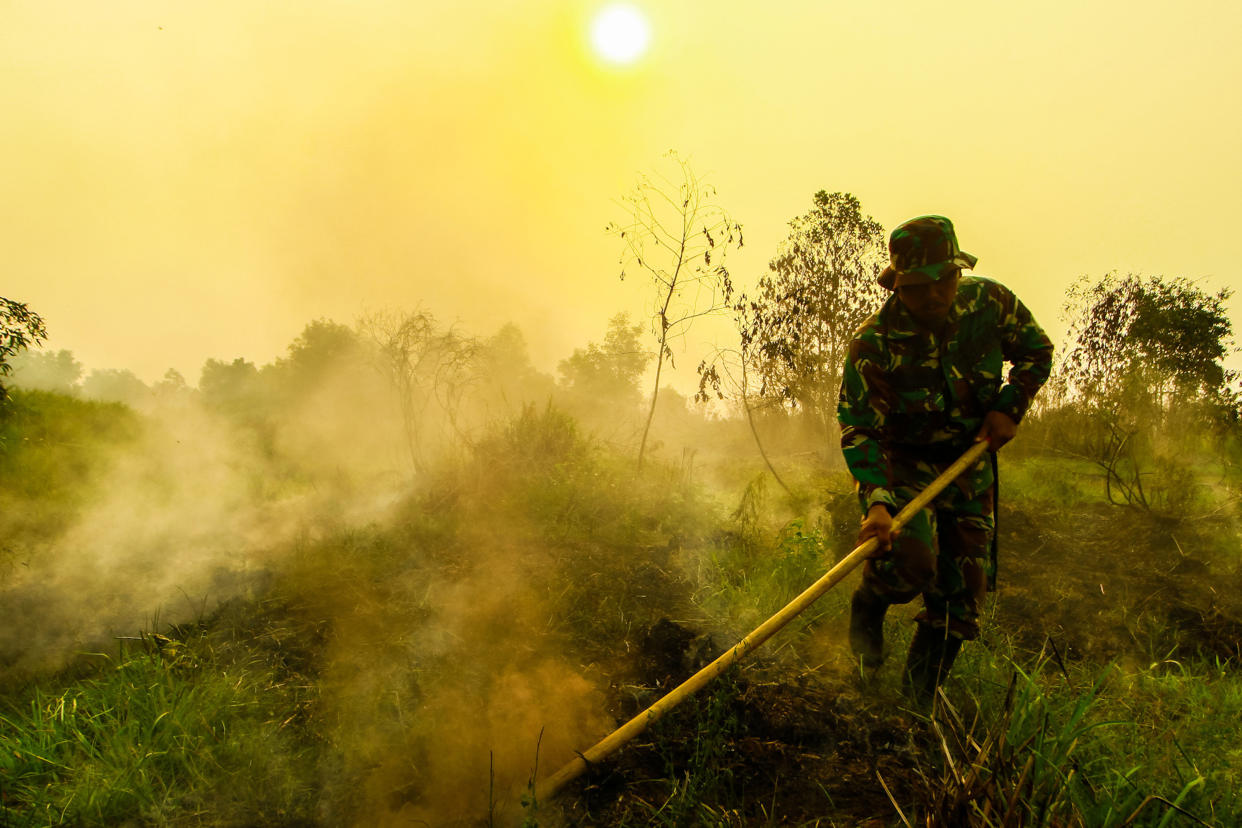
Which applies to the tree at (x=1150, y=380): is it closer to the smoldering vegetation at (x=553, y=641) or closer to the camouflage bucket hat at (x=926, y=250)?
the smoldering vegetation at (x=553, y=641)

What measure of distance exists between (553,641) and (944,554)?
6.93 feet

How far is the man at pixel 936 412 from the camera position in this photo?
2229mm

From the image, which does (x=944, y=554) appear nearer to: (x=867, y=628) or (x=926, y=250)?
(x=867, y=628)

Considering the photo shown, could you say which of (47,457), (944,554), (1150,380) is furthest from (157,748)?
(1150,380)

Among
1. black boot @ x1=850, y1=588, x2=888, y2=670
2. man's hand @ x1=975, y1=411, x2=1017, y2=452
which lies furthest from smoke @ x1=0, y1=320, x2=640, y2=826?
man's hand @ x1=975, y1=411, x2=1017, y2=452

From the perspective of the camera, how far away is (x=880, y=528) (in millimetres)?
2076

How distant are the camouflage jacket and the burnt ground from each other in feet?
3.19

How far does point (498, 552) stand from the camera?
419 centimetres

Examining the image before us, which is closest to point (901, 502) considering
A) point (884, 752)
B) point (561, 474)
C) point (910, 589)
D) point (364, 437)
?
point (910, 589)

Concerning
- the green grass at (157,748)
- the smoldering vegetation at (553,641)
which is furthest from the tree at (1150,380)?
the green grass at (157,748)

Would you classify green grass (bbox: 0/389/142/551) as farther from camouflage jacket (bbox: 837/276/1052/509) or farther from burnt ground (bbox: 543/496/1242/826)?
camouflage jacket (bbox: 837/276/1052/509)

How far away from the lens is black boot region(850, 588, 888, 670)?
242 cm

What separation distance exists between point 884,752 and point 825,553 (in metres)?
2.09

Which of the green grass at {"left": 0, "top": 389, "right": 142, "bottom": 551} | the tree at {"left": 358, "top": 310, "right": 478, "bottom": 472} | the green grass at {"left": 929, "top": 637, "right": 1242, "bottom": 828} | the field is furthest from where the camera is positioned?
the tree at {"left": 358, "top": 310, "right": 478, "bottom": 472}
